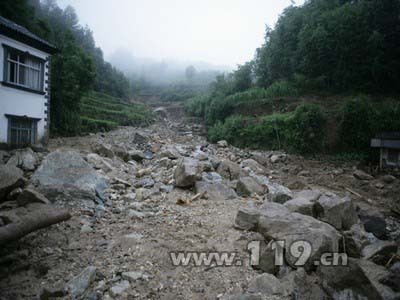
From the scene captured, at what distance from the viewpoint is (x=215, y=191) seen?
594cm

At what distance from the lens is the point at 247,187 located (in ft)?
21.2

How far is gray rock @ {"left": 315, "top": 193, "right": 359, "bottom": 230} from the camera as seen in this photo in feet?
15.4

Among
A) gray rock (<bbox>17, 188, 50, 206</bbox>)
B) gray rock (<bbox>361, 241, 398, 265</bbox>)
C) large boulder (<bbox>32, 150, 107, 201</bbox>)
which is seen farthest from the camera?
large boulder (<bbox>32, 150, 107, 201</bbox>)

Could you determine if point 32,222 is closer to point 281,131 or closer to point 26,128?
point 26,128

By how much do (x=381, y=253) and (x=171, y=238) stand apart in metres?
3.20

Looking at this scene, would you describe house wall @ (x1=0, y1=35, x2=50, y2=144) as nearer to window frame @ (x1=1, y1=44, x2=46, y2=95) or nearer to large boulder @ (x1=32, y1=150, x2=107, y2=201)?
window frame @ (x1=1, y1=44, x2=46, y2=95)

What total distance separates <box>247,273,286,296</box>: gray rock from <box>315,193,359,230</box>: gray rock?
2.49 metres

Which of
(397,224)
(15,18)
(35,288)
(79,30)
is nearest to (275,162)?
(397,224)

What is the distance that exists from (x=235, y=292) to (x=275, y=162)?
10325mm

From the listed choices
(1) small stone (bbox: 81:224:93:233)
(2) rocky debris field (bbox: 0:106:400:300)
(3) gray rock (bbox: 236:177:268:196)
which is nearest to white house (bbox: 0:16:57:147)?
(2) rocky debris field (bbox: 0:106:400:300)

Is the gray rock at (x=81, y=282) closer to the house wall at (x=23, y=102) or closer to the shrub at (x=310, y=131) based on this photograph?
the house wall at (x=23, y=102)

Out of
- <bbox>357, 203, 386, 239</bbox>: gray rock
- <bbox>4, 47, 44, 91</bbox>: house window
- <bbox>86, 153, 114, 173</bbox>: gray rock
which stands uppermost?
<bbox>4, 47, 44, 91</bbox>: house window

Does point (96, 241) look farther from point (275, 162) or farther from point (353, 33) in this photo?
point (353, 33)

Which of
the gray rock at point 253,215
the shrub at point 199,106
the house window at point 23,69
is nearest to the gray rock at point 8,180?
the gray rock at point 253,215
